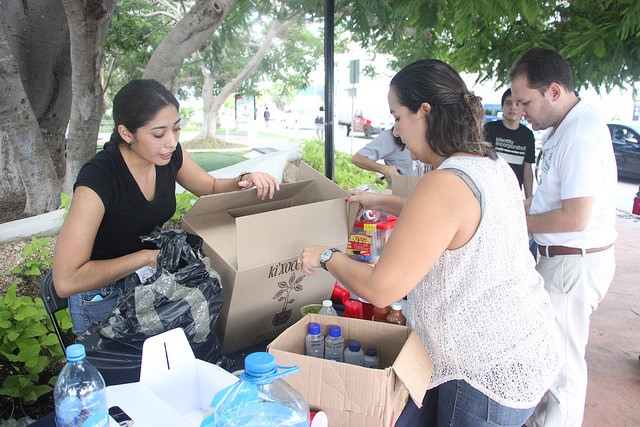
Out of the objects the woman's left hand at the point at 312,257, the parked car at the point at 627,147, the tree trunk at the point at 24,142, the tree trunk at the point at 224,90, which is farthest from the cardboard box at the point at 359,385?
the parked car at the point at 627,147

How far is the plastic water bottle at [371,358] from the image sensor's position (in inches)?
48.5

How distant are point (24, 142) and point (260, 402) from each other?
7.90 feet

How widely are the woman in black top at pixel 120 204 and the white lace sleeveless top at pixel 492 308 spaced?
781 millimetres

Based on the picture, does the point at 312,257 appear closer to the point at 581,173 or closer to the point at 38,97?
the point at 581,173

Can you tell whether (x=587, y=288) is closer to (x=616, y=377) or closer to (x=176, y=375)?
(x=616, y=377)

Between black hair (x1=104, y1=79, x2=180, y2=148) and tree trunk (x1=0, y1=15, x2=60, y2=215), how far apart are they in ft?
4.28

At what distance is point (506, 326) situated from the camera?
1116 millimetres

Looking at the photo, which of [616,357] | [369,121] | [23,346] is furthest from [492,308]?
[369,121]

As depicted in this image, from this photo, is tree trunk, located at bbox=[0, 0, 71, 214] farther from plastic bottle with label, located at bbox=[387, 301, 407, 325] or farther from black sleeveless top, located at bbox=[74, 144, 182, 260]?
plastic bottle with label, located at bbox=[387, 301, 407, 325]

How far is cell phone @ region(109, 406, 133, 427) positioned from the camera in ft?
2.95

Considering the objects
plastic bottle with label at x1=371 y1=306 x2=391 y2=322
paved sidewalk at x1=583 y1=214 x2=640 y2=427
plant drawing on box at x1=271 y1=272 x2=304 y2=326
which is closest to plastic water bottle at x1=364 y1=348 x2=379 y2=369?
plastic bottle with label at x1=371 y1=306 x2=391 y2=322

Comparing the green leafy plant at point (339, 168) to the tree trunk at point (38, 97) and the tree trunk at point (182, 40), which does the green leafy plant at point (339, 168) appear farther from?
the tree trunk at point (38, 97)

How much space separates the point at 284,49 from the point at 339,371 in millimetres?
Answer: 4622

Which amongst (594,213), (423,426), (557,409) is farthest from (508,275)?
(557,409)
